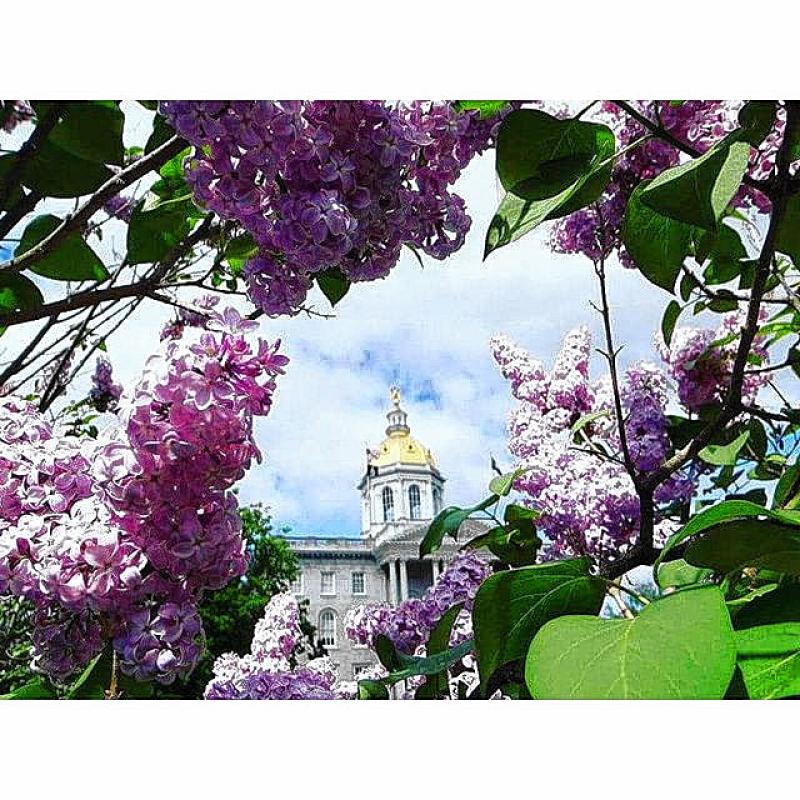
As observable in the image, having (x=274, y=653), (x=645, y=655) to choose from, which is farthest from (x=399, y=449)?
(x=645, y=655)

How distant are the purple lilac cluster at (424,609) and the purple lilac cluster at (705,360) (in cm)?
29

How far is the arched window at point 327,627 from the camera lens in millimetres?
1626

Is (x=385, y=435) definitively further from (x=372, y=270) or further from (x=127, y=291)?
(x=372, y=270)

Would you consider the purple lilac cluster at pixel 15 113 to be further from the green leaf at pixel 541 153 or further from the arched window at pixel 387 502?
the arched window at pixel 387 502

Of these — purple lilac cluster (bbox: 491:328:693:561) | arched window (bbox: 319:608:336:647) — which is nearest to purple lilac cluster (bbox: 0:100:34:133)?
purple lilac cluster (bbox: 491:328:693:561)

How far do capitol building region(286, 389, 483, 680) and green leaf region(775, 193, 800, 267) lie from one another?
0.91 m

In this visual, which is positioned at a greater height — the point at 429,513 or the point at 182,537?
the point at 429,513

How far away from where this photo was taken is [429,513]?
59.4 inches

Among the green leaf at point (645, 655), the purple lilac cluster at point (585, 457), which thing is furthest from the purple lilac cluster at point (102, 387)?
the green leaf at point (645, 655)

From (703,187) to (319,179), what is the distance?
5.7 inches
